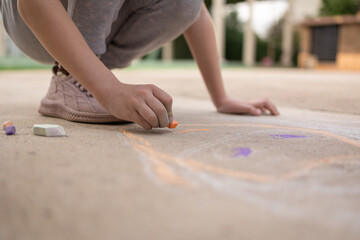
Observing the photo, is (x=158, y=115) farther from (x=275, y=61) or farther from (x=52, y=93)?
(x=275, y=61)

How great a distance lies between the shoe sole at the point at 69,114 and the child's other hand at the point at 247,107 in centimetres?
51

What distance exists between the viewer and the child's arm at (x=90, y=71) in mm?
764

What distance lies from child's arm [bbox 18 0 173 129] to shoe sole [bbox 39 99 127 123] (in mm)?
153

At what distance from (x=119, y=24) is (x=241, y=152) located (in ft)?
2.61

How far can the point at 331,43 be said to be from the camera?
29.5 feet

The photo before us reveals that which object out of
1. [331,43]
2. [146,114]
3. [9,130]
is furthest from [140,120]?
[331,43]

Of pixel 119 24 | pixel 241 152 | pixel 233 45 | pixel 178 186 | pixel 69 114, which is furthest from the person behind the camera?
pixel 233 45

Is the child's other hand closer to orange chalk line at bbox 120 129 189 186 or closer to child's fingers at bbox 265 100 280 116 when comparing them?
child's fingers at bbox 265 100 280 116

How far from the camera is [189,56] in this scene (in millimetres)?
9961

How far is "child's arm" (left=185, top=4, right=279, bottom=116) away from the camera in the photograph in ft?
4.19

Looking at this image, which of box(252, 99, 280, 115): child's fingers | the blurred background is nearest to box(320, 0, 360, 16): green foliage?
the blurred background

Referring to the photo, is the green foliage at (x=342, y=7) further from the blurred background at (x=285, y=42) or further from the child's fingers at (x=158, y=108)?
the child's fingers at (x=158, y=108)

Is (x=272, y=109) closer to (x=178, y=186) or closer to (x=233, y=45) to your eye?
(x=178, y=186)

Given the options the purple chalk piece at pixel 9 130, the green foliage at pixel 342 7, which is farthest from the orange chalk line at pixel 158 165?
the green foliage at pixel 342 7
